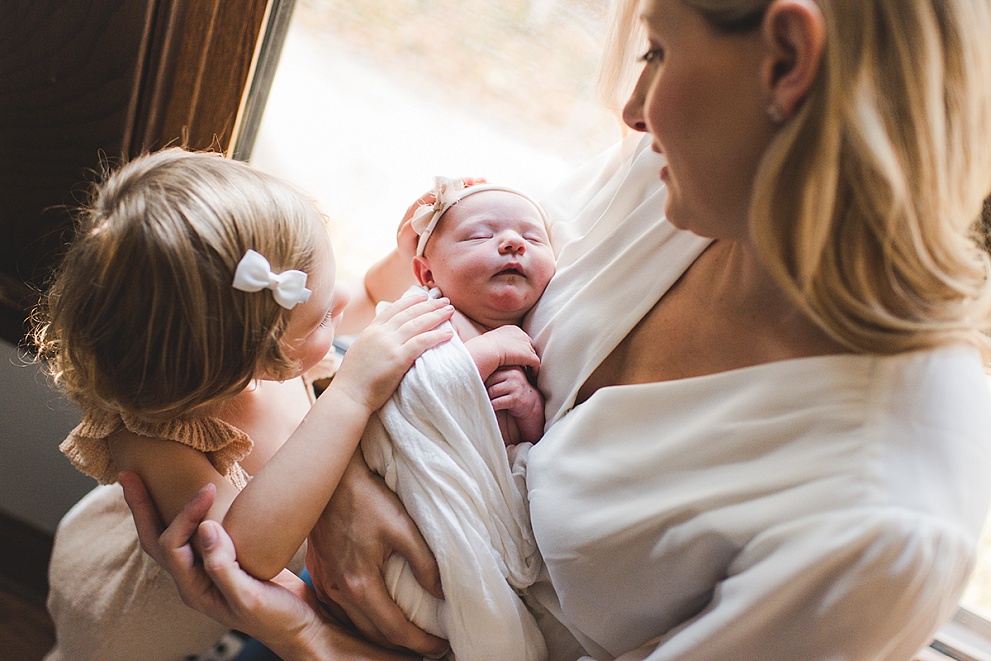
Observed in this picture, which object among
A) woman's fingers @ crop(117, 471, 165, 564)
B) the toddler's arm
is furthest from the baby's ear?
woman's fingers @ crop(117, 471, 165, 564)

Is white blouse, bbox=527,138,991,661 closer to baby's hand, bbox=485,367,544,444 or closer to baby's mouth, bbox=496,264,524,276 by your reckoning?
baby's hand, bbox=485,367,544,444

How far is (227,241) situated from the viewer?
1.14 meters

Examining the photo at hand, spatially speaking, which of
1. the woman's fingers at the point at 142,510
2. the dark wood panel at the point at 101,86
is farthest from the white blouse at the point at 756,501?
Answer: the dark wood panel at the point at 101,86

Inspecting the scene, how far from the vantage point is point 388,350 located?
4.02ft

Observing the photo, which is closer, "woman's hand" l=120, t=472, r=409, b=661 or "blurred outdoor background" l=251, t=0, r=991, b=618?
"woman's hand" l=120, t=472, r=409, b=661

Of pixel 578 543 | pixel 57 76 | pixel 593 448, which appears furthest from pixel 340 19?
pixel 578 543

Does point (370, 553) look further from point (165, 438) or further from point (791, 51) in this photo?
point (791, 51)

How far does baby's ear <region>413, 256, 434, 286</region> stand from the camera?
1.44 metres

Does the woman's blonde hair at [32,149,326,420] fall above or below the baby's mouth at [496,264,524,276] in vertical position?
below

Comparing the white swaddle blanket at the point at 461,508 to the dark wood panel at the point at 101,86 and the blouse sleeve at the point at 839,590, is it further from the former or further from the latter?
the dark wood panel at the point at 101,86

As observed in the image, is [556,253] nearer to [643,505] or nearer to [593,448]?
[593,448]

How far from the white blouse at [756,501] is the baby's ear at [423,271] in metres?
0.35

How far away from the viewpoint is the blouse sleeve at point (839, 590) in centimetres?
84

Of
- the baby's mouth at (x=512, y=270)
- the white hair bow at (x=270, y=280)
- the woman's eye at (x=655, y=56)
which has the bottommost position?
the white hair bow at (x=270, y=280)
